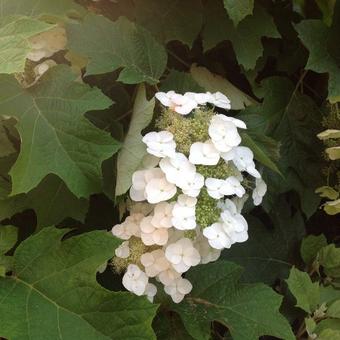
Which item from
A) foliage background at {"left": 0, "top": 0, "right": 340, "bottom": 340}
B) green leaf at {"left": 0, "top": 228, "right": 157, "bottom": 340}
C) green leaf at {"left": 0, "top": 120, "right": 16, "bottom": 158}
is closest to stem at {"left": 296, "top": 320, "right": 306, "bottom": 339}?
foliage background at {"left": 0, "top": 0, "right": 340, "bottom": 340}

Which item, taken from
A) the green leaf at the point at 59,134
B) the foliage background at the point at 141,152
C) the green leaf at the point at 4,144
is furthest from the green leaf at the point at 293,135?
the green leaf at the point at 4,144

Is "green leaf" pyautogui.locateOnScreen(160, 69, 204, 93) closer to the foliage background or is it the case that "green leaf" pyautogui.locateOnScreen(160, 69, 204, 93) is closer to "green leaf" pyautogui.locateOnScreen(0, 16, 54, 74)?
the foliage background

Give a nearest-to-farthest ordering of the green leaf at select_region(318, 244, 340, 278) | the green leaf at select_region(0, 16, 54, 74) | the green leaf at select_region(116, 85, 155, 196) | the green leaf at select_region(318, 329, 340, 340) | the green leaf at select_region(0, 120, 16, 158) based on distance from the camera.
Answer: the green leaf at select_region(0, 16, 54, 74), the green leaf at select_region(116, 85, 155, 196), the green leaf at select_region(0, 120, 16, 158), the green leaf at select_region(318, 329, 340, 340), the green leaf at select_region(318, 244, 340, 278)

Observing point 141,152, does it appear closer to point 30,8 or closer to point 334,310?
point 30,8

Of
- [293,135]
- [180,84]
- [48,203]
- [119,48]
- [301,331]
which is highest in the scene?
[119,48]

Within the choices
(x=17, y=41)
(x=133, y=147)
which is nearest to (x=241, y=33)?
(x=133, y=147)
